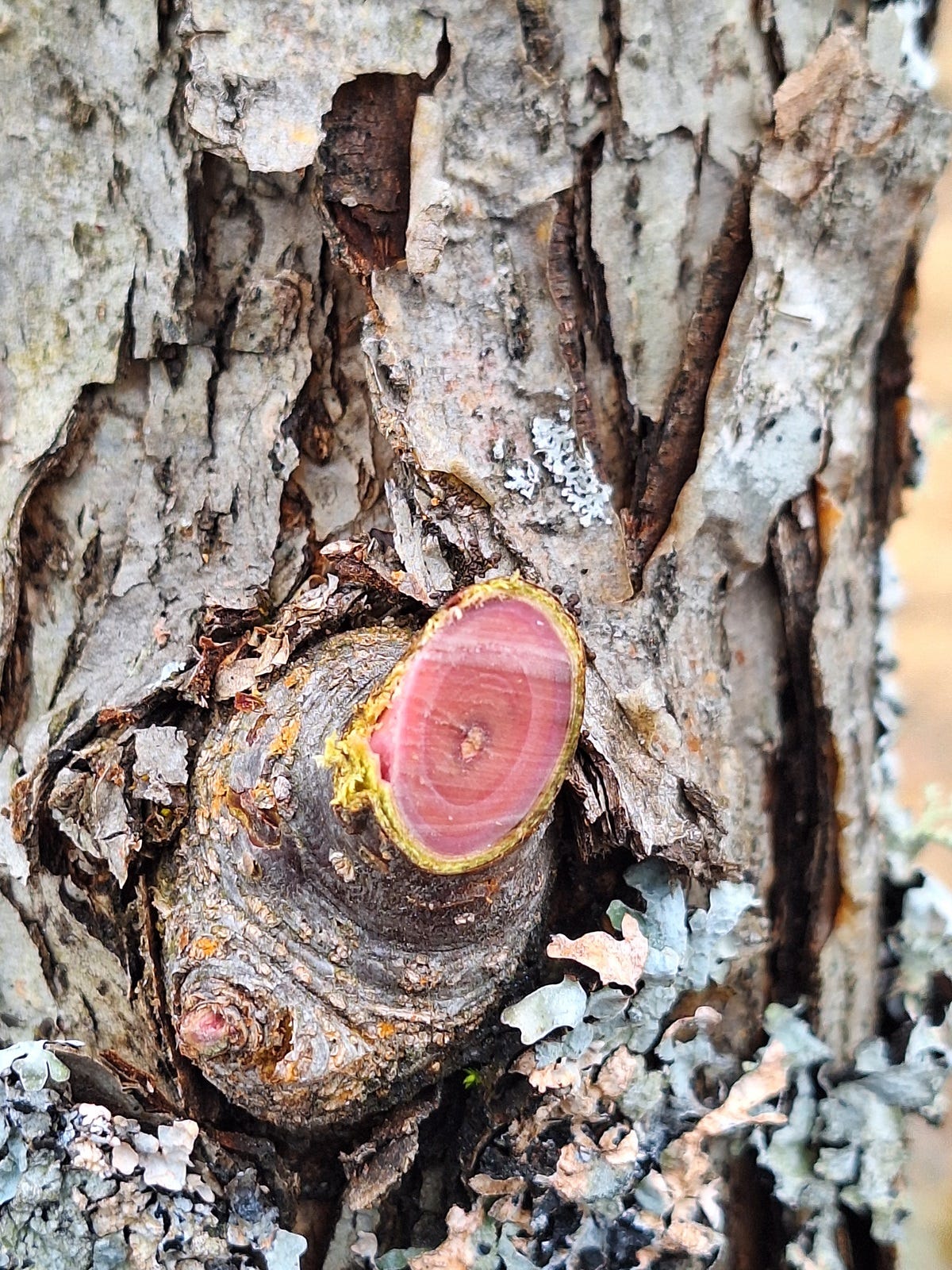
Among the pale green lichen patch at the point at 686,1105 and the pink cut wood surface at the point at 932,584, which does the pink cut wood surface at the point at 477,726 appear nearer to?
the pale green lichen patch at the point at 686,1105

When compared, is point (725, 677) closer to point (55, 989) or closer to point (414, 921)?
point (414, 921)

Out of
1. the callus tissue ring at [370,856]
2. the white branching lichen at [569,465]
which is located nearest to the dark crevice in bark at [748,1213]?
the callus tissue ring at [370,856]

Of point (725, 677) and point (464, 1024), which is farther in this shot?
point (725, 677)

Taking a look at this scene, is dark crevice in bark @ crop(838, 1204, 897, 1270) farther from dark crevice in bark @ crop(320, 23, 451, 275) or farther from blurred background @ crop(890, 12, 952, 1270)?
blurred background @ crop(890, 12, 952, 1270)

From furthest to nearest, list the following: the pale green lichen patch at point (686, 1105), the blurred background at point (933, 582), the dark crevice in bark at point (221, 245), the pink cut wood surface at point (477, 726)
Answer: the blurred background at point (933, 582) → the dark crevice in bark at point (221, 245) → the pale green lichen patch at point (686, 1105) → the pink cut wood surface at point (477, 726)

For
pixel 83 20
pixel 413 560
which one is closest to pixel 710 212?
pixel 413 560
